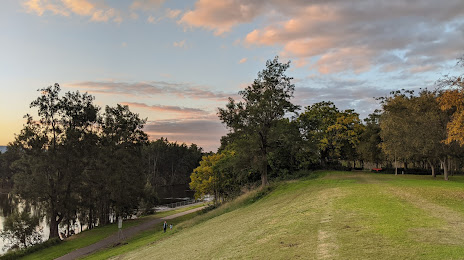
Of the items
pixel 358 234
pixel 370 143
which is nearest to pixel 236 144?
pixel 358 234

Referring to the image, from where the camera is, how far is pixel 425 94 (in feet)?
146

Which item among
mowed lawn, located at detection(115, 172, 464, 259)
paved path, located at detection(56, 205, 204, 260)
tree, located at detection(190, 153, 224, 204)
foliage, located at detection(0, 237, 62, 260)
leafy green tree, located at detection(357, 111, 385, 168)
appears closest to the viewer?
mowed lawn, located at detection(115, 172, 464, 259)

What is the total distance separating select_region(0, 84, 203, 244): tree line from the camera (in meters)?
41.1

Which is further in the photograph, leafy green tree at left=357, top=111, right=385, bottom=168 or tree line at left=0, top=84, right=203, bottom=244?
leafy green tree at left=357, top=111, right=385, bottom=168

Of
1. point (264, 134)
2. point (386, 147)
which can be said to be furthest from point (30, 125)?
point (386, 147)

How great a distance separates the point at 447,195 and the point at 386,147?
1160 inches

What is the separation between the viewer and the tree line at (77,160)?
41.1m

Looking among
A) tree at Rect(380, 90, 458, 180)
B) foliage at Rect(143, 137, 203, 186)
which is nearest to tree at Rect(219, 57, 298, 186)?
tree at Rect(380, 90, 458, 180)

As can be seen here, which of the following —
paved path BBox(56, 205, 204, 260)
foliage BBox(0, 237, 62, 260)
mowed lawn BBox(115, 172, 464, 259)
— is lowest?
foliage BBox(0, 237, 62, 260)

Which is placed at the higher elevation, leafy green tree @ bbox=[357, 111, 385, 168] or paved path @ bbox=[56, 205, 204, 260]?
leafy green tree @ bbox=[357, 111, 385, 168]

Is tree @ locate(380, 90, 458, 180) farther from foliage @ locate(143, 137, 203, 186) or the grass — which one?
foliage @ locate(143, 137, 203, 186)

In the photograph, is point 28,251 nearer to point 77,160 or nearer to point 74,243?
point 74,243

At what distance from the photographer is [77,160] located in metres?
44.9

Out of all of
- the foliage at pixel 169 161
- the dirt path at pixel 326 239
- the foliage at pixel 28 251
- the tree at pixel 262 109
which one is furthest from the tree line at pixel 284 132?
the foliage at pixel 169 161
